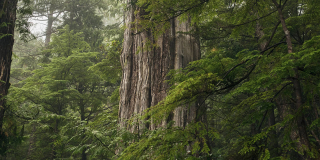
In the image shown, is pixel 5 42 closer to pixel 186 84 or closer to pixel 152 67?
pixel 152 67

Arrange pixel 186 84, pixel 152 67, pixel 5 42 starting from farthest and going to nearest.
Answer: pixel 152 67 → pixel 5 42 → pixel 186 84

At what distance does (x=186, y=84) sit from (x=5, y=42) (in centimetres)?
497

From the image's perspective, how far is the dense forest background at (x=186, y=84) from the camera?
2154 millimetres

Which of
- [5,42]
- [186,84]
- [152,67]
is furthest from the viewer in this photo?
[152,67]

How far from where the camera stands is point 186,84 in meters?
2.19

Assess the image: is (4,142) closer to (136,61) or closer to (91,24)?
(136,61)

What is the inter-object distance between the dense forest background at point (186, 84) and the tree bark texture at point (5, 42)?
2 cm

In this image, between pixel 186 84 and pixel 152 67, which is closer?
pixel 186 84

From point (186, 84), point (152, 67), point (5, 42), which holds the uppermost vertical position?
point (5, 42)

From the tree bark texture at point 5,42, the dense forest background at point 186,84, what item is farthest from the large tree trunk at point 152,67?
the tree bark texture at point 5,42

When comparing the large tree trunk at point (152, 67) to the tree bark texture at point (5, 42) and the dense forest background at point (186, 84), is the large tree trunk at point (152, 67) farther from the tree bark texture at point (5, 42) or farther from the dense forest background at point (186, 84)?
the tree bark texture at point (5, 42)

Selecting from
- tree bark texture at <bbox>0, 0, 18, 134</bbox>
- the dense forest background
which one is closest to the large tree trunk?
the dense forest background

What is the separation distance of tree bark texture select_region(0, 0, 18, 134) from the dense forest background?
0.02 meters

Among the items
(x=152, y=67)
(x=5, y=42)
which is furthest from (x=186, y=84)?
(x=5, y=42)
